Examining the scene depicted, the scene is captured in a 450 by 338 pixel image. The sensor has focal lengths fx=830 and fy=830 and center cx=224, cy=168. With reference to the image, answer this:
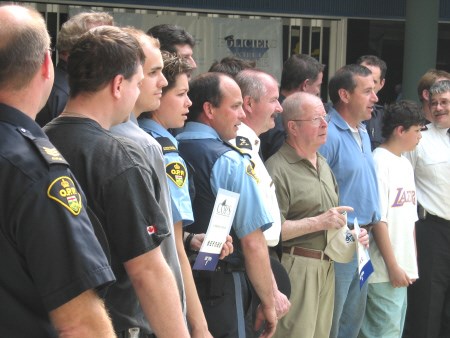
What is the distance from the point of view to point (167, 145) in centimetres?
317

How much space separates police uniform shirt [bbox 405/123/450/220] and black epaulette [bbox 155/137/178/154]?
294 centimetres

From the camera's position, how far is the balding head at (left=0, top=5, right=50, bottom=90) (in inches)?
72.7

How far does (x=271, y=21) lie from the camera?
28.9 ft

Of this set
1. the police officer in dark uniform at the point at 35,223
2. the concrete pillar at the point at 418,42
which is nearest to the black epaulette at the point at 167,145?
the police officer in dark uniform at the point at 35,223

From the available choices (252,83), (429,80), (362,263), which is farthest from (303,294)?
(429,80)

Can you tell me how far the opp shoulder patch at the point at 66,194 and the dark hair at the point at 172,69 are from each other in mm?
1590

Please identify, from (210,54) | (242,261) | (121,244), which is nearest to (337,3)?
(210,54)

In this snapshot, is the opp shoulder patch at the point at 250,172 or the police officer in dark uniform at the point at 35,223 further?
the opp shoulder patch at the point at 250,172

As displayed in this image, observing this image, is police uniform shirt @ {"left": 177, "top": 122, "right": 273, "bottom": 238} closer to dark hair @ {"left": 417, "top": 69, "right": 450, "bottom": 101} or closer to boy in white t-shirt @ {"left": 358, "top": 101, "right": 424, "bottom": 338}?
boy in white t-shirt @ {"left": 358, "top": 101, "right": 424, "bottom": 338}

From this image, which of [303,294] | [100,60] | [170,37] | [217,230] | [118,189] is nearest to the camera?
[118,189]

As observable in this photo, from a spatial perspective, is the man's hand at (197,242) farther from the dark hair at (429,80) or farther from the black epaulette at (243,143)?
the dark hair at (429,80)

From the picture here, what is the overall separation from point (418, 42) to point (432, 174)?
289 cm

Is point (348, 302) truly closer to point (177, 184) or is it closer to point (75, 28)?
point (177, 184)

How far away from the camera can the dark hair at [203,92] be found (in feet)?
12.4
